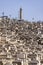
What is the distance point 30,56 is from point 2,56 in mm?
2066

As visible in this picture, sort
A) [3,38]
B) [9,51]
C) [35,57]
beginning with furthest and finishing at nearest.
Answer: [3,38] < [9,51] < [35,57]

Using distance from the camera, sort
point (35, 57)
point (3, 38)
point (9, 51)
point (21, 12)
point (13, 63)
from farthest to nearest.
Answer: point (21, 12), point (3, 38), point (9, 51), point (35, 57), point (13, 63)

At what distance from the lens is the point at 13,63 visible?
26547mm

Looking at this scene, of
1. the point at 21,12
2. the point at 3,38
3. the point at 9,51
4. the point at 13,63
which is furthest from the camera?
the point at 21,12

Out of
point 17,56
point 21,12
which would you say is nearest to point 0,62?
point 17,56

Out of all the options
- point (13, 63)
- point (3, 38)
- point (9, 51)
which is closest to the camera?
point (13, 63)

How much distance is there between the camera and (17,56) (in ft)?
102

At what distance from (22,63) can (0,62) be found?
1.58m

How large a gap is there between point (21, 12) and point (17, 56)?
232 ft

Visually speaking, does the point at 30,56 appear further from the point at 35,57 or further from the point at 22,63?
the point at 22,63

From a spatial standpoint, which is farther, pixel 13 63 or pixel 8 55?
pixel 8 55

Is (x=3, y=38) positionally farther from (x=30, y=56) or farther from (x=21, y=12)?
(x=21, y=12)

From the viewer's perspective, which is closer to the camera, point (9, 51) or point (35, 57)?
point (35, 57)

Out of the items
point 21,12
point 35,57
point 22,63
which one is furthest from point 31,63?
point 21,12
